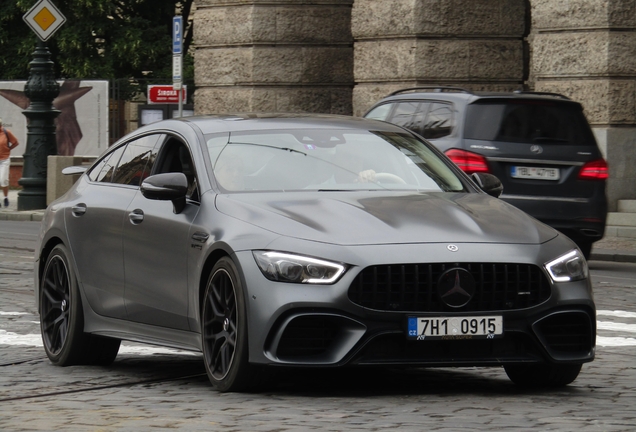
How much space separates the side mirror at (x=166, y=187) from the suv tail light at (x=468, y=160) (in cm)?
722

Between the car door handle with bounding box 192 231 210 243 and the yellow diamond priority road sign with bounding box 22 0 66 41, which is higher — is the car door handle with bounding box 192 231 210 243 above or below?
below

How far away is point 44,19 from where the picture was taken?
25000mm

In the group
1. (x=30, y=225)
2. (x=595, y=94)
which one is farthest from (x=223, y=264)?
(x=30, y=225)

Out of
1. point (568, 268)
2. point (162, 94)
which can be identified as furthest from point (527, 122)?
point (162, 94)

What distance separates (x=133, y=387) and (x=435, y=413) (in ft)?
5.88

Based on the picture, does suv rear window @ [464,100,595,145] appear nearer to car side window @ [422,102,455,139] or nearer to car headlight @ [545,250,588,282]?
car side window @ [422,102,455,139]

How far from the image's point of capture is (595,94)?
19.9 metres

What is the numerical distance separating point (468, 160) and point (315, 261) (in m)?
8.09

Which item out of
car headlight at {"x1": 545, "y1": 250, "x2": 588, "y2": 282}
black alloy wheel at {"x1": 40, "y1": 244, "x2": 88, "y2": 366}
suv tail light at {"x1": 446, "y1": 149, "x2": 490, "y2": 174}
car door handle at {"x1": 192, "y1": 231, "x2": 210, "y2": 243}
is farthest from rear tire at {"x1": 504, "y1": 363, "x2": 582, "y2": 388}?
suv tail light at {"x1": 446, "y1": 149, "x2": 490, "y2": 174}

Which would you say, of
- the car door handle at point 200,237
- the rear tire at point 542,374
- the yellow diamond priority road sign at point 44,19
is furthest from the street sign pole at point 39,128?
the rear tire at point 542,374

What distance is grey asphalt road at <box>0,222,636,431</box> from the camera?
6133mm

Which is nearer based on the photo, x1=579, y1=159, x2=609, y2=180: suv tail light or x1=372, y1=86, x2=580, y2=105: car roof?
x1=372, y1=86, x2=580, y2=105: car roof

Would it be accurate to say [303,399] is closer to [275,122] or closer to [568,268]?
[568,268]

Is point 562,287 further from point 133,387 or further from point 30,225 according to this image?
point 30,225
